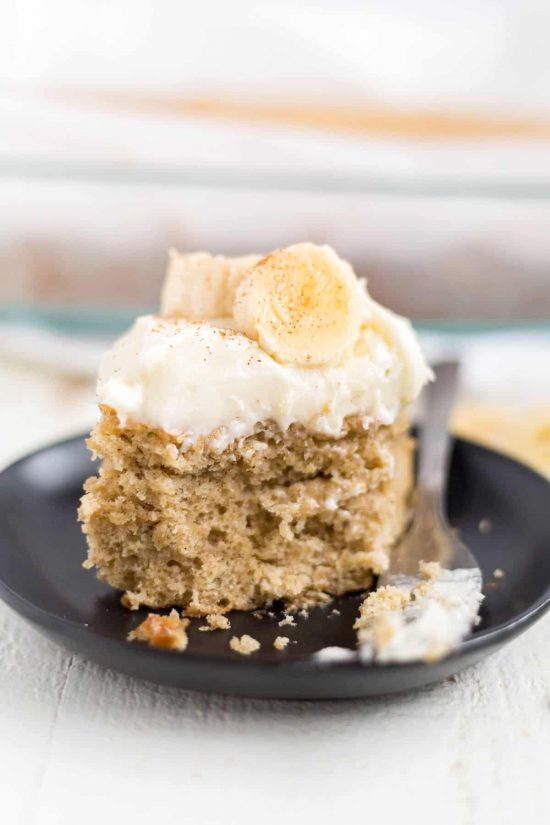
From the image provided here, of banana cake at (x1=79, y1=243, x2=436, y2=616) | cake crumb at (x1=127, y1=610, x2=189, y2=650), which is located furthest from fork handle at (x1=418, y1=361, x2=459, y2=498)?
cake crumb at (x1=127, y1=610, x2=189, y2=650)

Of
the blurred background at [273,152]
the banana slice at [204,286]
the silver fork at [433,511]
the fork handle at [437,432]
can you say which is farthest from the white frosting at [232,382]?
the blurred background at [273,152]

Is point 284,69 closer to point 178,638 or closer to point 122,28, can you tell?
point 122,28

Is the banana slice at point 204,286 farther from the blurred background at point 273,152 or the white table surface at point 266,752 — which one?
the blurred background at point 273,152

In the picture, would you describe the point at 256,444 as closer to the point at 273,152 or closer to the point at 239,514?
the point at 239,514

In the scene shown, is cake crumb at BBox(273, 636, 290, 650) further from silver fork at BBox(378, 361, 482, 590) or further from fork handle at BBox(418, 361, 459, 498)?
fork handle at BBox(418, 361, 459, 498)

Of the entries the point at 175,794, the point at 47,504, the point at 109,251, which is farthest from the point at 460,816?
the point at 109,251
